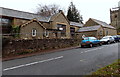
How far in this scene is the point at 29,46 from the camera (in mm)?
13906

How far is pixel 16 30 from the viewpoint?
19.4 m

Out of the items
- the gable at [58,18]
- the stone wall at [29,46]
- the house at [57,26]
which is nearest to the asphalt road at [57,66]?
the stone wall at [29,46]

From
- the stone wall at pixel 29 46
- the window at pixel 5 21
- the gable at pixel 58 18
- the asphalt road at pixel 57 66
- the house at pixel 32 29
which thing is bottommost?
the asphalt road at pixel 57 66

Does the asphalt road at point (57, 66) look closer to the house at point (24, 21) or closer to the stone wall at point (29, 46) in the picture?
the stone wall at point (29, 46)

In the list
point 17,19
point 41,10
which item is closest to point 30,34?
point 17,19

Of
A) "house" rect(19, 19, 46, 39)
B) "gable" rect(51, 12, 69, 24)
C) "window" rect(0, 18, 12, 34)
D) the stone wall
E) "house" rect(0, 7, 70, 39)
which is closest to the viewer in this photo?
the stone wall

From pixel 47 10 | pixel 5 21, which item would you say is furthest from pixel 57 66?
pixel 47 10

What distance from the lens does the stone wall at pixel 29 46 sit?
12047mm

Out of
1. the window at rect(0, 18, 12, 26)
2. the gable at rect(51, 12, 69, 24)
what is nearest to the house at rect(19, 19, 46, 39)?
the window at rect(0, 18, 12, 26)

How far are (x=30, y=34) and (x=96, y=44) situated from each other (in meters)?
12.5

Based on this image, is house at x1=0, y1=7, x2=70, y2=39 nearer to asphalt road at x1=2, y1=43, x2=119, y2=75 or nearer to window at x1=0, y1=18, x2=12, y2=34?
window at x1=0, y1=18, x2=12, y2=34

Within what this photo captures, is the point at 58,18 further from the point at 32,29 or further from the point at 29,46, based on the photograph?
the point at 29,46

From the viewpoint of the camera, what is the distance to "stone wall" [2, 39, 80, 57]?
1205 centimetres

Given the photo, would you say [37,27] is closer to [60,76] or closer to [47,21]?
[47,21]
